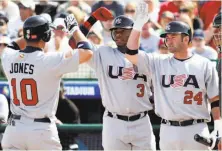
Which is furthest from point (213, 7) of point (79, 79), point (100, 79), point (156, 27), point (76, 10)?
point (100, 79)

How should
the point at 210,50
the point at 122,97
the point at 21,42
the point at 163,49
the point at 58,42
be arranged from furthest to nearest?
the point at 58,42, the point at 210,50, the point at 163,49, the point at 21,42, the point at 122,97

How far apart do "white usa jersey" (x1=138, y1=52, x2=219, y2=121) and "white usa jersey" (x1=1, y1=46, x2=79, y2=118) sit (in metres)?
0.94

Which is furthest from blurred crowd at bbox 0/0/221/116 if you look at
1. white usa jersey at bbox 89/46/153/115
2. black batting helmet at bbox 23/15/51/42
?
black batting helmet at bbox 23/15/51/42

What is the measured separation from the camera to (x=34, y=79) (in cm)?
735

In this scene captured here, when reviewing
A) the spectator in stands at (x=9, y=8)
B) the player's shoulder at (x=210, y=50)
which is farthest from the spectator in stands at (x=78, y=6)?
the player's shoulder at (x=210, y=50)

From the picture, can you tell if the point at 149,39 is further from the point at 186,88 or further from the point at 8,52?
the point at 8,52

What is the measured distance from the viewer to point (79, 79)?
33.7ft

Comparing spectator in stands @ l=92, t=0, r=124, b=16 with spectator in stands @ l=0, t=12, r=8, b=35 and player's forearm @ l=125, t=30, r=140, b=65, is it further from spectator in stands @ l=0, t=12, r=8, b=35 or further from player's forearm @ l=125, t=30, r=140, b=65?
player's forearm @ l=125, t=30, r=140, b=65

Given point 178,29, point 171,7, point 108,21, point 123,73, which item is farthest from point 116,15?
point 178,29

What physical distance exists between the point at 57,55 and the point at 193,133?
1.61 m

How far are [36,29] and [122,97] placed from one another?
120 centimetres

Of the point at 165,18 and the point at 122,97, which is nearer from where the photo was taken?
the point at 122,97

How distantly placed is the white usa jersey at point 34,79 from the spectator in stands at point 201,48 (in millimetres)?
3785

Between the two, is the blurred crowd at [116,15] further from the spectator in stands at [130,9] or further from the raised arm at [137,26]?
the raised arm at [137,26]
